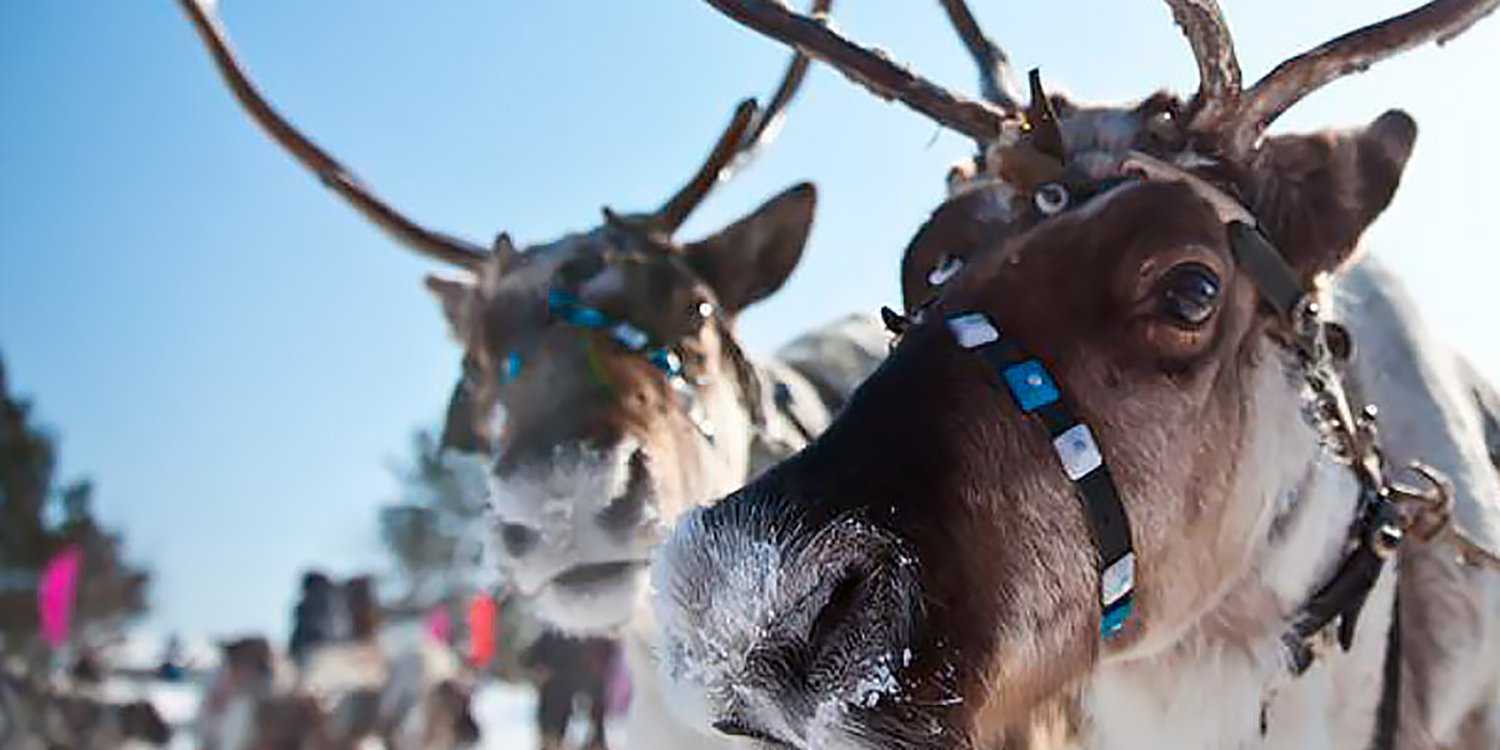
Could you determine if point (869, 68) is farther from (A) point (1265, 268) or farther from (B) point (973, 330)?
(B) point (973, 330)

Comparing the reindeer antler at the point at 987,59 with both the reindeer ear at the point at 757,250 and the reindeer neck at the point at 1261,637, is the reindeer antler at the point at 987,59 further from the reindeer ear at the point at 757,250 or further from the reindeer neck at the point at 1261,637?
the reindeer ear at the point at 757,250

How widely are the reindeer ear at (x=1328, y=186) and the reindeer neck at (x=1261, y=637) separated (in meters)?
0.26

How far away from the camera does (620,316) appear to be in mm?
5586

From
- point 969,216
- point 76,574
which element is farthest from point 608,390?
point 76,574

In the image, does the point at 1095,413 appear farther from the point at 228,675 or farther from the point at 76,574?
the point at 76,574

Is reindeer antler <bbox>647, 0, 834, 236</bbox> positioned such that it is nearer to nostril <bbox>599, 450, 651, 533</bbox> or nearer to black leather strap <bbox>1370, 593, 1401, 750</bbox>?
nostril <bbox>599, 450, 651, 533</bbox>

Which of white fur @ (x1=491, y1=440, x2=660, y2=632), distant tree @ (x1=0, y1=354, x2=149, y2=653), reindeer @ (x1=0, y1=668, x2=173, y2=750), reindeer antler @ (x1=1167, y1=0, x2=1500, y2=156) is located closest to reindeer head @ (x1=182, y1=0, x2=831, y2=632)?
white fur @ (x1=491, y1=440, x2=660, y2=632)

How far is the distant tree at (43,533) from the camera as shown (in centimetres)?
3014

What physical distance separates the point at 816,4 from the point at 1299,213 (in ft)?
10.6

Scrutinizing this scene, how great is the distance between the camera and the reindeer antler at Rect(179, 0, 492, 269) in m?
6.16

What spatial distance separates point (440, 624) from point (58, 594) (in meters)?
9.25

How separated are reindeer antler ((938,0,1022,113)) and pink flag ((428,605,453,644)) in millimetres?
15668

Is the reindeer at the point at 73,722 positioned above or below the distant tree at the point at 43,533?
below

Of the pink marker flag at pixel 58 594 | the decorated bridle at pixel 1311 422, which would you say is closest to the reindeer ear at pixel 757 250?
the decorated bridle at pixel 1311 422
